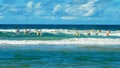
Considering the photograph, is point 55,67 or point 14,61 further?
point 14,61

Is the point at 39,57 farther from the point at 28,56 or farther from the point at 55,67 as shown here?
the point at 55,67

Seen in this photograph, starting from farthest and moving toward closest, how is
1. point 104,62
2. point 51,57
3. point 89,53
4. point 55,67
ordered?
point 89,53, point 51,57, point 104,62, point 55,67

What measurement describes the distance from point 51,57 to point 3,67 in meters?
4.67

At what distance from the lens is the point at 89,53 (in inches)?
1106

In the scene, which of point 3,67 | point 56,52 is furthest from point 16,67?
point 56,52

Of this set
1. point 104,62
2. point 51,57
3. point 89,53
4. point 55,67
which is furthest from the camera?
point 89,53

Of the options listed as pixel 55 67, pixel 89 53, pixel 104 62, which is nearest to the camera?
pixel 55 67

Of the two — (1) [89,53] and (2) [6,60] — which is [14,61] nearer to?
(2) [6,60]

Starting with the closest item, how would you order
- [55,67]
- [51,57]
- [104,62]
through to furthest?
[55,67], [104,62], [51,57]

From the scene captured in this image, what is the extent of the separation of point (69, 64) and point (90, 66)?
1.21 meters

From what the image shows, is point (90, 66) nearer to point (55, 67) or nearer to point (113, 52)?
point (55, 67)

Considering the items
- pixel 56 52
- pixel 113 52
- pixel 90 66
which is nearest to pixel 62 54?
pixel 56 52

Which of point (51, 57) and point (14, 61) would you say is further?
point (51, 57)

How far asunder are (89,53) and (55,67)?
22.0 ft
